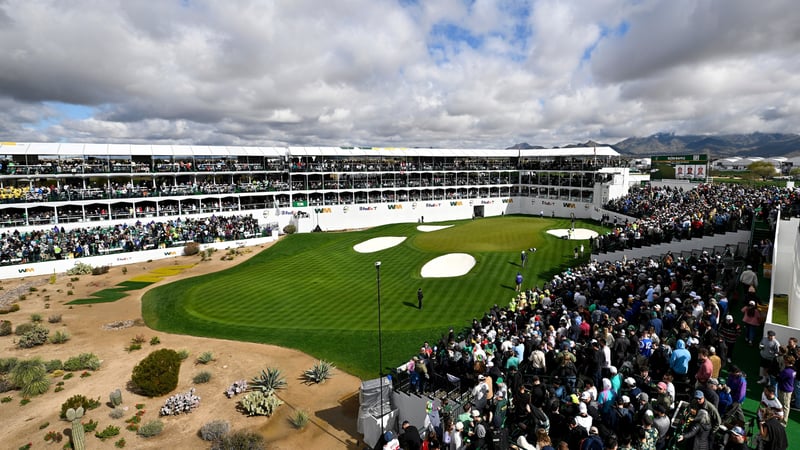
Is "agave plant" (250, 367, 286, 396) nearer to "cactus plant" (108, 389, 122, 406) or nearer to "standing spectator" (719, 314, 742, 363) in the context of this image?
"cactus plant" (108, 389, 122, 406)

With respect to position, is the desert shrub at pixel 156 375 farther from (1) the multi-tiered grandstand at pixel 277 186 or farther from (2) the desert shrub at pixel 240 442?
(1) the multi-tiered grandstand at pixel 277 186

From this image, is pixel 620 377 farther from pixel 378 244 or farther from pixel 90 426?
pixel 378 244

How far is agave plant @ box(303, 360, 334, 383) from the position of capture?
1958cm

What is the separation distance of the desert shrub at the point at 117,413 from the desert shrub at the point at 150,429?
1526 millimetres

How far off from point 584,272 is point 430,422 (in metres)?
16.9

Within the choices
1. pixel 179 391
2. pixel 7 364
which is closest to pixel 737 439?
pixel 179 391

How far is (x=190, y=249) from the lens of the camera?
46750 millimetres

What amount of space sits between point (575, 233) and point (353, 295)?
78.9 ft

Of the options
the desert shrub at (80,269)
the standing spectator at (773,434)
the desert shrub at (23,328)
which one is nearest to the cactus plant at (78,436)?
the desert shrub at (23,328)

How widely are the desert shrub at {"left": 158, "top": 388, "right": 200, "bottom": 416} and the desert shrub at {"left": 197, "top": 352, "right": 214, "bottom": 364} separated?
3.42 meters

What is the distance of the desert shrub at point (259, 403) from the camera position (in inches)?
674

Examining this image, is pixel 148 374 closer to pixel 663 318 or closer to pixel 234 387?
pixel 234 387

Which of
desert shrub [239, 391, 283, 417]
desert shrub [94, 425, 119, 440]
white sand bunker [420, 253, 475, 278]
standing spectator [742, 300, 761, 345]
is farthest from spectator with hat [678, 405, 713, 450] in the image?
white sand bunker [420, 253, 475, 278]

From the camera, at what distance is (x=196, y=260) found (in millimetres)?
45219
